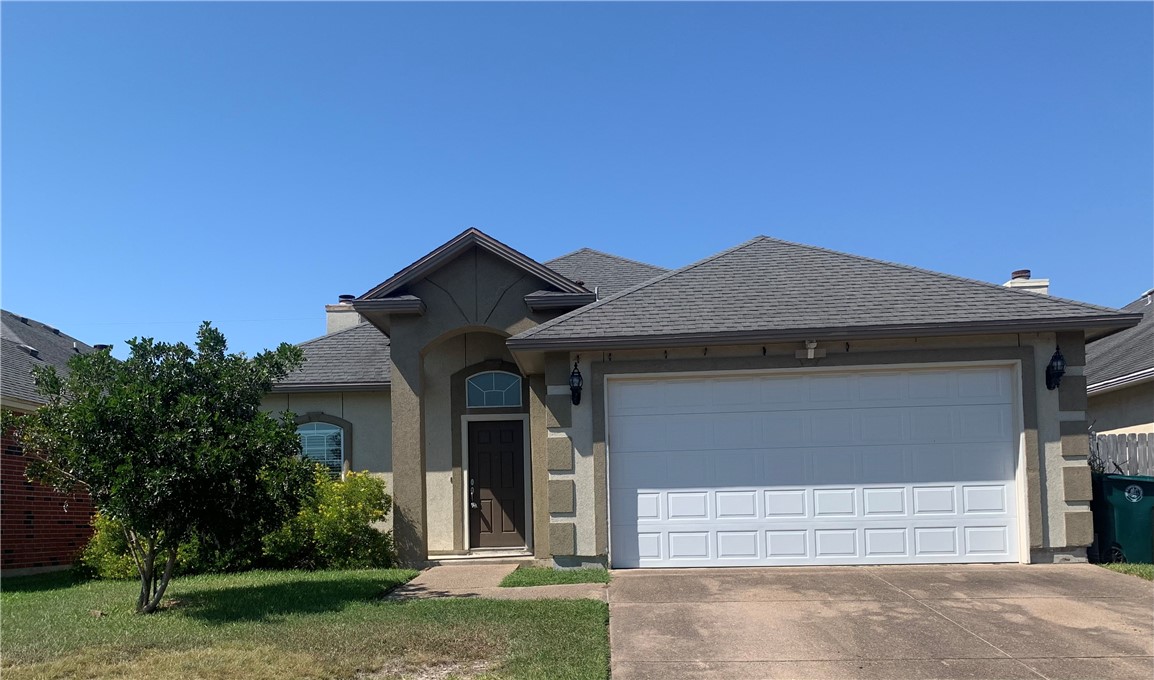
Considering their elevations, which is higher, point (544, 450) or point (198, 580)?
point (544, 450)

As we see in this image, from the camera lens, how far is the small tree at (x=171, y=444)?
8.72 meters

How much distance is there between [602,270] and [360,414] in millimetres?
5520

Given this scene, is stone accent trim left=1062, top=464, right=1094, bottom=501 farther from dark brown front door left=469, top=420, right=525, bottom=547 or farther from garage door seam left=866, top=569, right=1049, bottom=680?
dark brown front door left=469, top=420, right=525, bottom=547

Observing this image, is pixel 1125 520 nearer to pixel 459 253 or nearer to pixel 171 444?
pixel 459 253

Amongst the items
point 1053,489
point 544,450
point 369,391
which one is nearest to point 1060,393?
point 1053,489

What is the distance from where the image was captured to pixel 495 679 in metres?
6.39

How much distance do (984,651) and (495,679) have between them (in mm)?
3951

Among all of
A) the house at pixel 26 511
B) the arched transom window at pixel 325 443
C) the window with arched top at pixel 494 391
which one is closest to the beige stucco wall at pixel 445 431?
the window with arched top at pixel 494 391

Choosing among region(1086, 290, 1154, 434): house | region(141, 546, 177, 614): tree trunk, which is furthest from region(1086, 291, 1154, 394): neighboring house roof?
region(141, 546, 177, 614): tree trunk

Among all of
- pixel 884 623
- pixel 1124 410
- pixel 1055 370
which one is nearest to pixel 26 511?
pixel 884 623

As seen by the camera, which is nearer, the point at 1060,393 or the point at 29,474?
the point at 29,474

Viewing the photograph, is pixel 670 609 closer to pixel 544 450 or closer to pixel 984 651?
pixel 984 651

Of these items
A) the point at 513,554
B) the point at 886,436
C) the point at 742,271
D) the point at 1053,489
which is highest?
the point at 742,271

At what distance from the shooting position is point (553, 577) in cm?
1073
